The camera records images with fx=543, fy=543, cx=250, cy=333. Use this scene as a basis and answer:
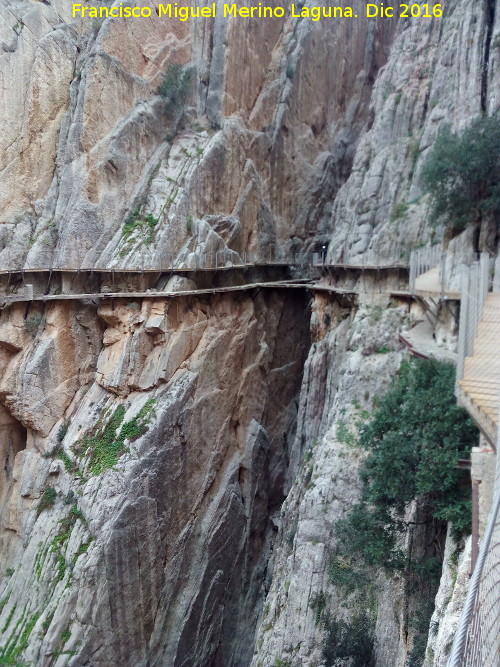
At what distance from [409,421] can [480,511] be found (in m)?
4.60

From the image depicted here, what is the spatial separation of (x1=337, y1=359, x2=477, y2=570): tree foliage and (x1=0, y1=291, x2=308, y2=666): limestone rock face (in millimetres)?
8369

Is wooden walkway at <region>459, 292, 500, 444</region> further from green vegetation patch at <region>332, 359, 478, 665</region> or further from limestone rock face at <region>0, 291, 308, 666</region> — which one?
limestone rock face at <region>0, 291, 308, 666</region>

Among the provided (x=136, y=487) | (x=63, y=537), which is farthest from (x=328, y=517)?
(x=63, y=537)

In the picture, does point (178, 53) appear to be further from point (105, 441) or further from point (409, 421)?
point (409, 421)

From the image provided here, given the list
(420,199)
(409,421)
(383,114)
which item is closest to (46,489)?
(409,421)

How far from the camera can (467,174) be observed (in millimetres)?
17047

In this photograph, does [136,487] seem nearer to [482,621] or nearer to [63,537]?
[63,537]

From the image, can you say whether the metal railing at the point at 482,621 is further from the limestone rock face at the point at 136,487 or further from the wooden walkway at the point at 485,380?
the limestone rock face at the point at 136,487

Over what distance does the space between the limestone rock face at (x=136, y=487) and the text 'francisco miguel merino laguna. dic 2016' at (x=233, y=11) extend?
45.0 ft

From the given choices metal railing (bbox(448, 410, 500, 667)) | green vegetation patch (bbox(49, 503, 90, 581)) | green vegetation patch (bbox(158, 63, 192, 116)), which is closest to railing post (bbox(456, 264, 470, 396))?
metal railing (bbox(448, 410, 500, 667))

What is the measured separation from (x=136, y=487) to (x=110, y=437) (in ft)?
6.60

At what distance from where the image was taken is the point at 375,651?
1248 centimetres

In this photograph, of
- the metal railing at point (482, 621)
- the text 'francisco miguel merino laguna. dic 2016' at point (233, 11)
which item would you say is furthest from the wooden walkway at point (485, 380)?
the text 'francisco miguel merino laguna. dic 2016' at point (233, 11)

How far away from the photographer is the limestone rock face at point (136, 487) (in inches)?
691
